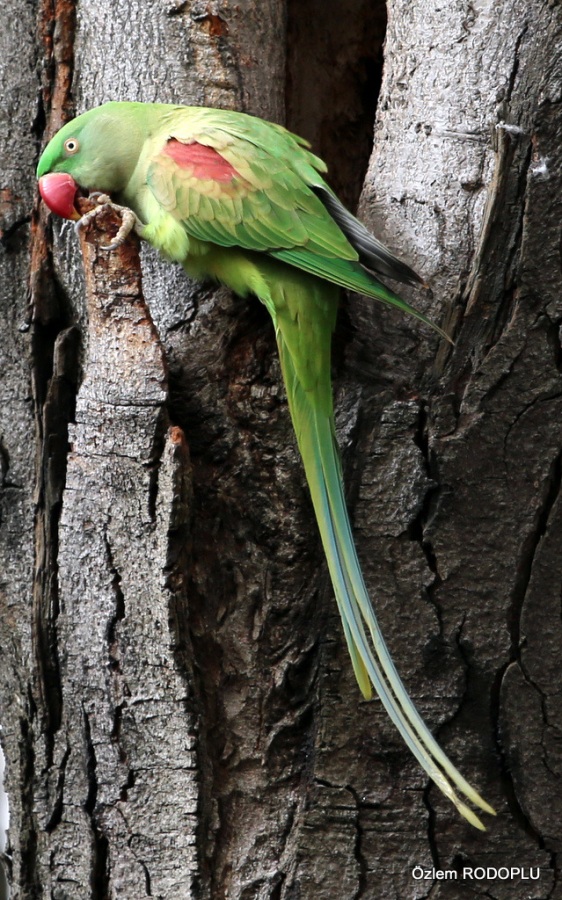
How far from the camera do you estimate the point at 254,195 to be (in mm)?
1974

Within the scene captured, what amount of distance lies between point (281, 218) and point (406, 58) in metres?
0.49

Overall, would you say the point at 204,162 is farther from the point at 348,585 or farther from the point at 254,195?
the point at 348,585

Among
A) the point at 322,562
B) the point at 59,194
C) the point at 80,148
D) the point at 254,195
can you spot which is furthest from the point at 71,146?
the point at 322,562

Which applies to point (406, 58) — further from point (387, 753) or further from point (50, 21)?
point (387, 753)

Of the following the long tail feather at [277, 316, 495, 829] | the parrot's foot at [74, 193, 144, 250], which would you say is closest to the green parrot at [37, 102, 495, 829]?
the long tail feather at [277, 316, 495, 829]

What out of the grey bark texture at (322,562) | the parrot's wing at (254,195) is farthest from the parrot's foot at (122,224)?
the parrot's wing at (254,195)

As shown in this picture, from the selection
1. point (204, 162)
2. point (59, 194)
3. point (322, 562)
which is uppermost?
point (204, 162)

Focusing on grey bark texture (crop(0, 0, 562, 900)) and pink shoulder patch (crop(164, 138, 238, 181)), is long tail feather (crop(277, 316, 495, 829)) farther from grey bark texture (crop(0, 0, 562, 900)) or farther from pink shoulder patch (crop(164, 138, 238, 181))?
pink shoulder patch (crop(164, 138, 238, 181))

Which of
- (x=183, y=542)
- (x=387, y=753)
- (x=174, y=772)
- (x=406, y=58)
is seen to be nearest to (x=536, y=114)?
(x=406, y=58)

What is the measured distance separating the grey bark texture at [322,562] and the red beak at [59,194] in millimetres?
237

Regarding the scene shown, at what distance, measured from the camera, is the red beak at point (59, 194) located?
2.06 m

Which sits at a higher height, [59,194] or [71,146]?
[71,146]

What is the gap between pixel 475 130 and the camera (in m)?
1.86

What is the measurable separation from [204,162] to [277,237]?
283 mm
